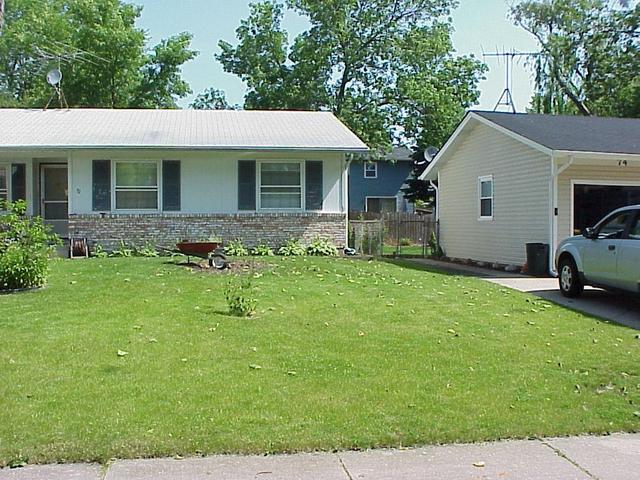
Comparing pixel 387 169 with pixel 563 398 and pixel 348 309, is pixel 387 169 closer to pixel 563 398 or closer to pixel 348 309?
pixel 348 309

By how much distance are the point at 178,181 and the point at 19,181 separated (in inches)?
203

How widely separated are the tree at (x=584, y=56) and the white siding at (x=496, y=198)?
70.5 ft

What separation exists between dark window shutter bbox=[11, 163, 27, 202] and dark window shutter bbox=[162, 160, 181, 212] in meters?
4.55

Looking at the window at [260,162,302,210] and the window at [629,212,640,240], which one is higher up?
the window at [260,162,302,210]

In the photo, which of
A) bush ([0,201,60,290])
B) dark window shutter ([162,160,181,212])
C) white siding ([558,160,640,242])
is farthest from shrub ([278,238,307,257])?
bush ([0,201,60,290])

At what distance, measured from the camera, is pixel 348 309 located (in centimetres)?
1009

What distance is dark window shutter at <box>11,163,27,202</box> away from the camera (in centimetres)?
2053

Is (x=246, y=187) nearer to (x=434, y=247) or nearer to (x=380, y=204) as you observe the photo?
(x=434, y=247)

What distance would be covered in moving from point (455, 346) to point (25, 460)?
485cm

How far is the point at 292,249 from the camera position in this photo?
19.5 m

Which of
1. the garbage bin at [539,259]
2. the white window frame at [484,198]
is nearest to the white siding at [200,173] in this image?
the white window frame at [484,198]

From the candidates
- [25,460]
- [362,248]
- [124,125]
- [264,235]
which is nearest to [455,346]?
[25,460]

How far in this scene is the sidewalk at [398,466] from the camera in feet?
14.5

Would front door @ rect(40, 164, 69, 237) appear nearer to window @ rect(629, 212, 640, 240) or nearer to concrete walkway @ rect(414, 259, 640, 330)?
concrete walkway @ rect(414, 259, 640, 330)
